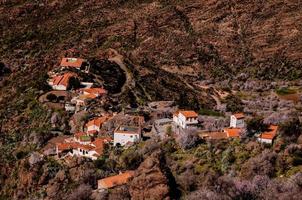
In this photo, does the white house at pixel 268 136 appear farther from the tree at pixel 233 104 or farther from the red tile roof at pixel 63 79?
the red tile roof at pixel 63 79

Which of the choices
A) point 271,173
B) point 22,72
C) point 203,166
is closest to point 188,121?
point 203,166

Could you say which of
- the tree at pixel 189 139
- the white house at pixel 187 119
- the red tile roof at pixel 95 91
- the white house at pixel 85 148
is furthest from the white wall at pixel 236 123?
the red tile roof at pixel 95 91

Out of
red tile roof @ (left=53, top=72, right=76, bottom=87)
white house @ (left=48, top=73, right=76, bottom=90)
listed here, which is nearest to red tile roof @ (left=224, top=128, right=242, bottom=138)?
white house @ (left=48, top=73, right=76, bottom=90)

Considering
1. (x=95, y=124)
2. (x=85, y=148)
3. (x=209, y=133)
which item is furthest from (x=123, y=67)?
(x=209, y=133)

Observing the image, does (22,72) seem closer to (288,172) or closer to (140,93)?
(140,93)

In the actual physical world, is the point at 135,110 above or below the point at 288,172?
above
